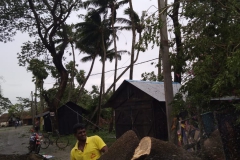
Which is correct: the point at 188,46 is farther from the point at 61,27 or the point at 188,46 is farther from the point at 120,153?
the point at 61,27

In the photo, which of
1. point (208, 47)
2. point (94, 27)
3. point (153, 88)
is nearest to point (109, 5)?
point (94, 27)

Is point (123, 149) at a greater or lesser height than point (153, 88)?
lesser

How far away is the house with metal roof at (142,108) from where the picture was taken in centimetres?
1436

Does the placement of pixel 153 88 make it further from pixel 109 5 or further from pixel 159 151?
pixel 109 5

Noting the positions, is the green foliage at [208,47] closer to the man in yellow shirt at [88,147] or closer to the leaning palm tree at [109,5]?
the man in yellow shirt at [88,147]

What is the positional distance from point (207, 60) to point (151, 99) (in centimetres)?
797

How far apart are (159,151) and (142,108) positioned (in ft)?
33.8

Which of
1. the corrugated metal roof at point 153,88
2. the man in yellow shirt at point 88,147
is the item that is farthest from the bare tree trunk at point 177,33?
the corrugated metal roof at point 153,88

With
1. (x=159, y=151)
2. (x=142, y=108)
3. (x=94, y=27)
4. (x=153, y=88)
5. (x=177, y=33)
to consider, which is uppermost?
(x=94, y=27)

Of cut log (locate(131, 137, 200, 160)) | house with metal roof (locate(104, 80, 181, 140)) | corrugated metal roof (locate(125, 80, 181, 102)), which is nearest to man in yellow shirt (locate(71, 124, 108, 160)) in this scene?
cut log (locate(131, 137, 200, 160))

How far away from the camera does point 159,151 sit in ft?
15.3

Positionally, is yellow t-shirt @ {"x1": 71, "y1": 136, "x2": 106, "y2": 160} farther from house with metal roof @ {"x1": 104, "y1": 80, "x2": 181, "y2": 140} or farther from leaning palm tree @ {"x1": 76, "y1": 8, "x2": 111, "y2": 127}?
leaning palm tree @ {"x1": 76, "y1": 8, "x2": 111, "y2": 127}

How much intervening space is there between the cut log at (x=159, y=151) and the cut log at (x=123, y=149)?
0.15 metres

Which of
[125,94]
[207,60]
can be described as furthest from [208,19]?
[125,94]
